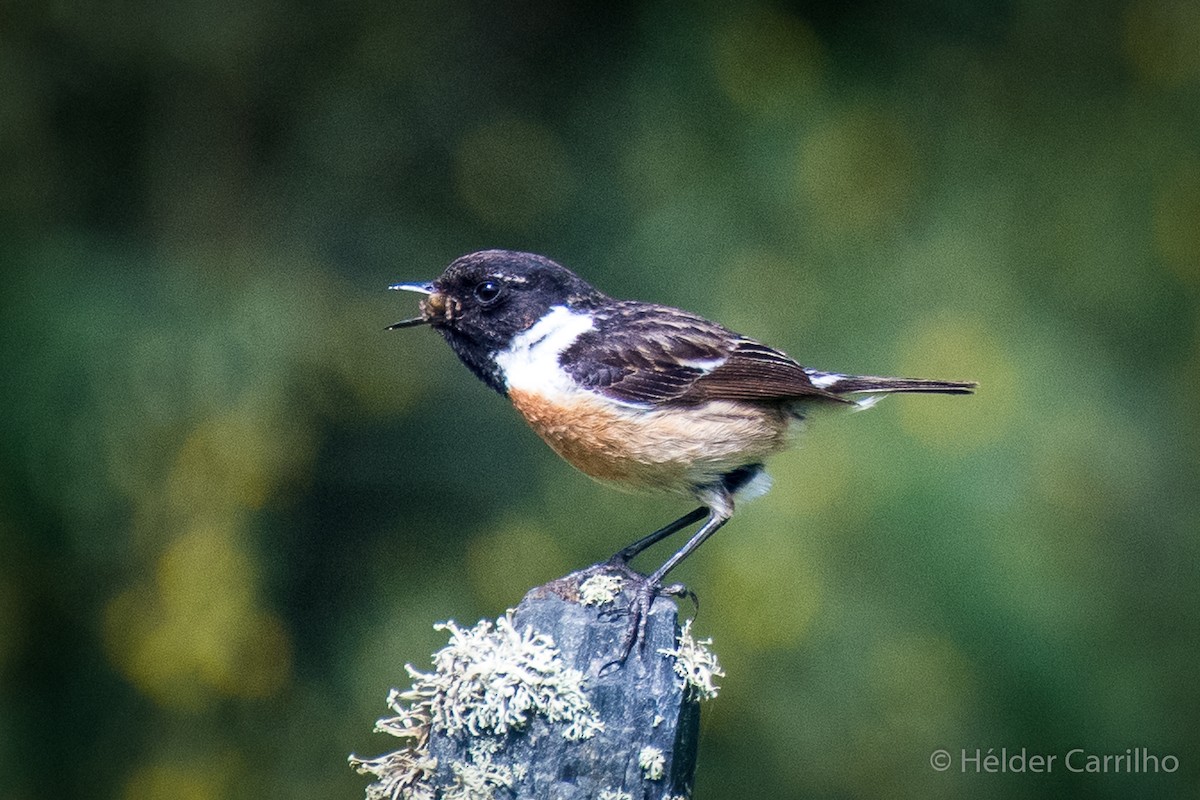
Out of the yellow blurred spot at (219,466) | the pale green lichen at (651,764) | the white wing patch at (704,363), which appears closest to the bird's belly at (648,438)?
the white wing patch at (704,363)

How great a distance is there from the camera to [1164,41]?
557 cm

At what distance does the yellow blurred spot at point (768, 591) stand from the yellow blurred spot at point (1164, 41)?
2690mm

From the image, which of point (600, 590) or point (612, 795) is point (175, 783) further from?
point (612, 795)

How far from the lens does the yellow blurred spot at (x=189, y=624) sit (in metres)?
4.95

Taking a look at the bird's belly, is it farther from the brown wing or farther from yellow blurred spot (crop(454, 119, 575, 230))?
yellow blurred spot (crop(454, 119, 575, 230))

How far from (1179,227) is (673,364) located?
2921 millimetres

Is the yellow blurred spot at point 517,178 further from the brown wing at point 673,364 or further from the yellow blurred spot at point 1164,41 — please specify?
the yellow blurred spot at point 1164,41

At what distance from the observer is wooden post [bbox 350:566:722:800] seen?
93.6 inches

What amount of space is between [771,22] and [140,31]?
8.64 feet

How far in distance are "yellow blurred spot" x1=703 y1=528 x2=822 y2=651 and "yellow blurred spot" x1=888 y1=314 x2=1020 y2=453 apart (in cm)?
64

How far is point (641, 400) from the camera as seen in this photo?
345cm

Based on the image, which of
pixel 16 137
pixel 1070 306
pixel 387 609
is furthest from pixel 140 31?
pixel 1070 306

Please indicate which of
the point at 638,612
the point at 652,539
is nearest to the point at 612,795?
the point at 638,612

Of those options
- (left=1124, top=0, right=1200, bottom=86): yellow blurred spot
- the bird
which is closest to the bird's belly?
the bird
